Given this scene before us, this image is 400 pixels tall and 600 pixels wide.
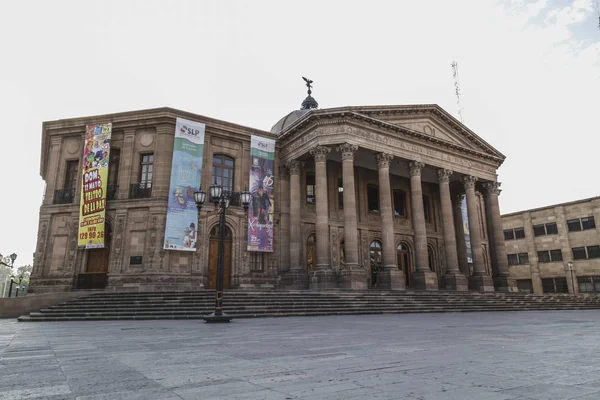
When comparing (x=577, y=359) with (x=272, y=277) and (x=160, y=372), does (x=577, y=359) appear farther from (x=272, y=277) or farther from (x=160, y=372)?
(x=272, y=277)

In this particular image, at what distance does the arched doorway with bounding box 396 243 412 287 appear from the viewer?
27234 millimetres

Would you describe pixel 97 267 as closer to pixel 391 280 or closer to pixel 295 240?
pixel 295 240

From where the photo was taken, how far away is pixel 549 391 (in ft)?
8.59

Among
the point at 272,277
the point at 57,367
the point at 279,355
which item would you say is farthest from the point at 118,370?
the point at 272,277

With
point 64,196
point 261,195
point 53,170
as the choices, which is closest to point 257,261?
point 261,195

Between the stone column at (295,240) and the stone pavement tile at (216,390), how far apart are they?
19.1 m

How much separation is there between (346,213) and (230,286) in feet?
24.9

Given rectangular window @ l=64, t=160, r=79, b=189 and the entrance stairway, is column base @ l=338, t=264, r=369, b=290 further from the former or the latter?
rectangular window @ l=64, t=160, r=79, b=189

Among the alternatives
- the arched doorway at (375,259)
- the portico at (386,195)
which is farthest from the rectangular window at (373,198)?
the arched doorway at (375,259)

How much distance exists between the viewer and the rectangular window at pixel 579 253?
1348 inches

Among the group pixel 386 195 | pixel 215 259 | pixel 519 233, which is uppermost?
pixel 386 195

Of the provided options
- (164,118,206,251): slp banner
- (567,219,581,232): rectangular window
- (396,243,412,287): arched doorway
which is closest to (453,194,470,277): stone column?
(396,243,412,287): arched doorway

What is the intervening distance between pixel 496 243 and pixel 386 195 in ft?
34.0

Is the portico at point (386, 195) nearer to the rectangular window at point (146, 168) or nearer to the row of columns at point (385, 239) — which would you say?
the row of columns at point (385, 239)
